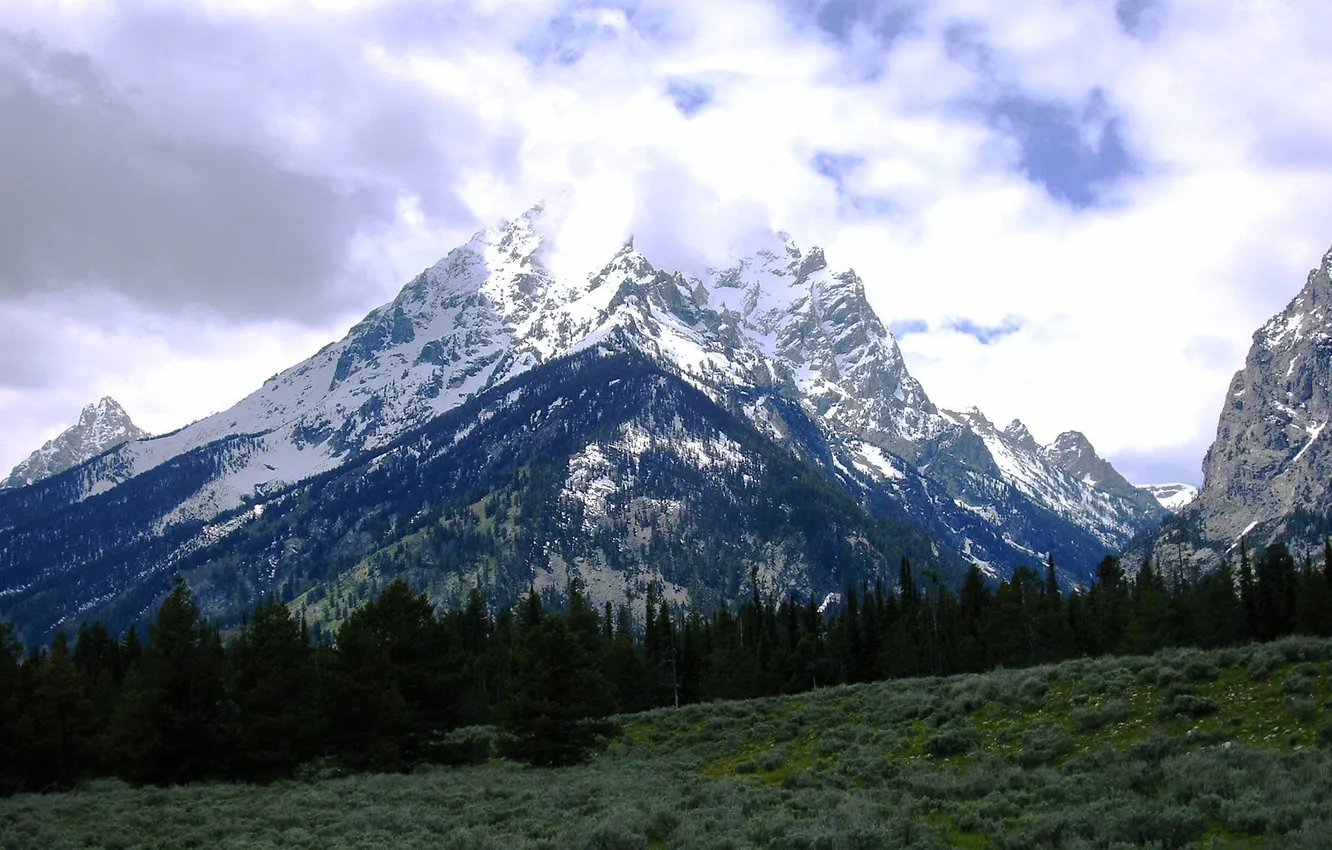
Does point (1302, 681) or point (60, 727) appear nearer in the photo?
point (1302, 681)

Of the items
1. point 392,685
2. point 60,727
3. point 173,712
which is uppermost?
point 392,685

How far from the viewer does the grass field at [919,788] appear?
19.8 meters

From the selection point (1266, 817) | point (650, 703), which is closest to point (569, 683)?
point (1266, 817)

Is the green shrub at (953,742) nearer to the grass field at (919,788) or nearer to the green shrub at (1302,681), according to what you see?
the grass field at (919,788)

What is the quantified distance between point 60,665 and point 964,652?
74954 millimetres

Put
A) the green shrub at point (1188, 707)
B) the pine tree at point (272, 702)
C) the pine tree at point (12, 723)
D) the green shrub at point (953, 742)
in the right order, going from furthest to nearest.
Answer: the pine tree at point (12, 723)
the pine tree at point (272, 702)
the green shrub at point (953, 742)
the green shrub at point (1188, 707)

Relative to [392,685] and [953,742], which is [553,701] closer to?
[392,685]

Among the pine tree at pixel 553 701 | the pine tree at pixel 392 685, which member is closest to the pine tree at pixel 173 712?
the pine tree at pixel 392 685

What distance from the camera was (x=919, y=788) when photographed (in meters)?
25.4

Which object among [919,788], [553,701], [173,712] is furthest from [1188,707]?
[173,712]

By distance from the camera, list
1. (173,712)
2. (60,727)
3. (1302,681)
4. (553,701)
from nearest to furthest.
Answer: (1302,681)
(173,712)
(553,701)
(60,727)

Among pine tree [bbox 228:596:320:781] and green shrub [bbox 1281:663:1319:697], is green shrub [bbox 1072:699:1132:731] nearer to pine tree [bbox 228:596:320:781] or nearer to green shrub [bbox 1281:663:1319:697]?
green shrub [bbox 1281:663:1319:697]

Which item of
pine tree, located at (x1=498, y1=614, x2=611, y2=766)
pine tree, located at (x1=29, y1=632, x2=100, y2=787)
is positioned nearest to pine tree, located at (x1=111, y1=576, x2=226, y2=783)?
pine tree, located at (x1=29, y1=632, x2=100, y2=787)

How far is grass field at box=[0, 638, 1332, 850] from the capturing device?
19750 millimetres
